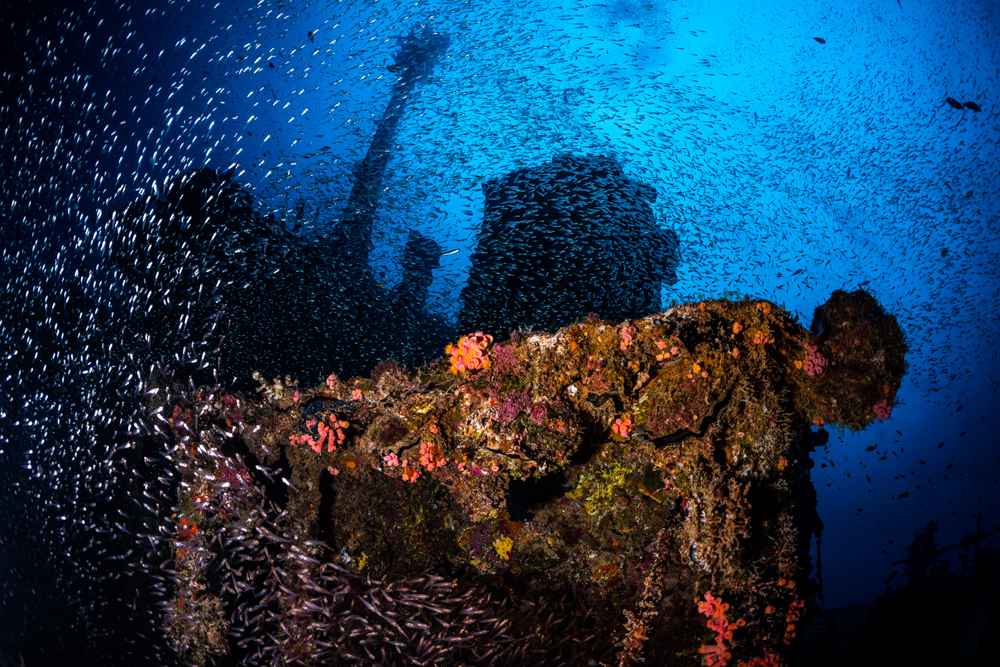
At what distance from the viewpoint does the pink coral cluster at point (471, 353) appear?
407cm

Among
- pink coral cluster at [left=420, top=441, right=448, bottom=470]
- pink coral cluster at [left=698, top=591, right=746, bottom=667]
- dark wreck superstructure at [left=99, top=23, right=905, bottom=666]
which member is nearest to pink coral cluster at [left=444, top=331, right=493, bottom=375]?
dark wreck superstructure at [left=99, top=23, right=905, bottom=666]

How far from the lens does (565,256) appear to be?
13930mm

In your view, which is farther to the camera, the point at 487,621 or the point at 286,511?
the point at 286,511

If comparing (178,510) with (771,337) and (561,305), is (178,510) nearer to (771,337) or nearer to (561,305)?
(771,337)

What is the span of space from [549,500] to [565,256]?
10.6 meters

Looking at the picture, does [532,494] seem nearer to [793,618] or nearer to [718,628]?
[718,628]

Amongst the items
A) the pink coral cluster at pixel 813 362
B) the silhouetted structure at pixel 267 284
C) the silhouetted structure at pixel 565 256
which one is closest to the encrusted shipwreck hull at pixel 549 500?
the pink coral cluster at pixel 813 362

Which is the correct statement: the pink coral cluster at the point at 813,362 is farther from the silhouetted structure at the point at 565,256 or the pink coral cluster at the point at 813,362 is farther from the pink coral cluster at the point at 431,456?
the silhouetted structure at the point at 565,256

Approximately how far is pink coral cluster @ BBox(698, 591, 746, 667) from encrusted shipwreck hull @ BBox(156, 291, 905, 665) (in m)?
0.02

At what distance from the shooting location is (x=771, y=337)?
3980 millimetres

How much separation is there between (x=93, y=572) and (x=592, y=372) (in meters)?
12.5

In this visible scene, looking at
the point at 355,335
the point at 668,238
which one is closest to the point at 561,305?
the point at 668,238

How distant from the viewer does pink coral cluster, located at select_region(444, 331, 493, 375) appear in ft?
13.4

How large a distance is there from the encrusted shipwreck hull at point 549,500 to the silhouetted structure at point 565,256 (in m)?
9.21
